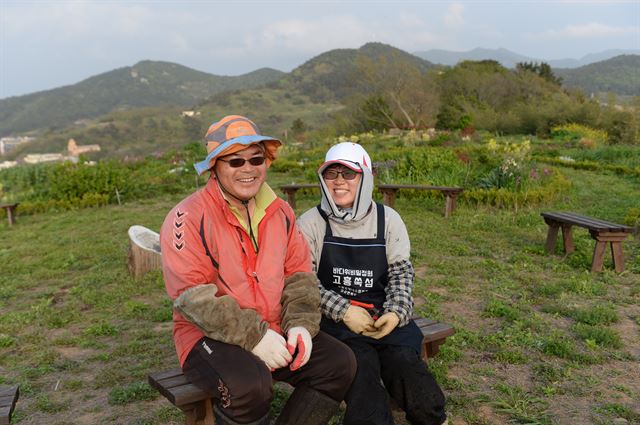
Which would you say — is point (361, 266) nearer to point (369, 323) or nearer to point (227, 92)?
point (369, 323)

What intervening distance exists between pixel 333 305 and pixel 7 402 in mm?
1584

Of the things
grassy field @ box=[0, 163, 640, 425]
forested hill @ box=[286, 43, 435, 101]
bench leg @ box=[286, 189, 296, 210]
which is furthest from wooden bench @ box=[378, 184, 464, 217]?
forested hill @ box=[286, 43, 435, 101]

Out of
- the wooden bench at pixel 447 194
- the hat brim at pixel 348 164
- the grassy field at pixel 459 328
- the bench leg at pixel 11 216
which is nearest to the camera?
the hat brim at pixel 348 164

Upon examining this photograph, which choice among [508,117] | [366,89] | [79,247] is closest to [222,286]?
[79,247]

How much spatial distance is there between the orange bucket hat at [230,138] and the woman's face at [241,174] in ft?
0.13

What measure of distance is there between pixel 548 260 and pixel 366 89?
33543 millimetres

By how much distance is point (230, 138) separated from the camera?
8.11ft

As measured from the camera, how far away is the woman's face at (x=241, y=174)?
2.51 m

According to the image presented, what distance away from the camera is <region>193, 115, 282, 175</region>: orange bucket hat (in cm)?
244

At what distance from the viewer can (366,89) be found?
38312 mm

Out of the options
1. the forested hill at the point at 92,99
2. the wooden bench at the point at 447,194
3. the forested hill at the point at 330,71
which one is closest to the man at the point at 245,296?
the wooden bench at the point at 447,194

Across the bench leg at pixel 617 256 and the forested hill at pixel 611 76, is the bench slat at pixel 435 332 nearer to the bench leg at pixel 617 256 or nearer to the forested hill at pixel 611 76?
the bench leg at pixel 617 256

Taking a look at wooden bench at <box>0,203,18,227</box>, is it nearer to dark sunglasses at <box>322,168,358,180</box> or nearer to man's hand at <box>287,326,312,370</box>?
dark sunglasses at <box>322,168,358,180</box>

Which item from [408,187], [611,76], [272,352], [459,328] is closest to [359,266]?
[272,352]
